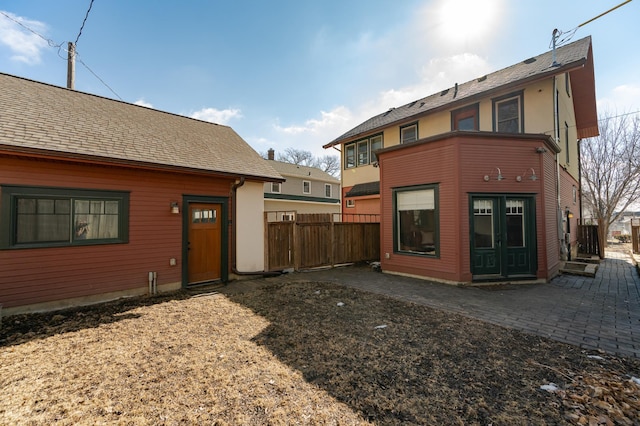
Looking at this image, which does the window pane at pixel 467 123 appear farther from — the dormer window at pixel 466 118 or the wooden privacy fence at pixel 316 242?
the wooden privacy fence at pixel 316 242

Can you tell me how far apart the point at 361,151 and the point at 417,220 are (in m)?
7.47

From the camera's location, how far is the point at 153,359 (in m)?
3.26

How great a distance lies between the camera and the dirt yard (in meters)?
2.29

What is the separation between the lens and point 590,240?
39.2 ft

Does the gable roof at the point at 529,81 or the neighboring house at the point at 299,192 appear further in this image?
the neighboring house at the point at 299,192

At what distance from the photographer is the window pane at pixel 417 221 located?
7.44 m

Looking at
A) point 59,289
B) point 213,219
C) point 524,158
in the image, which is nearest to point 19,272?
point 59,289

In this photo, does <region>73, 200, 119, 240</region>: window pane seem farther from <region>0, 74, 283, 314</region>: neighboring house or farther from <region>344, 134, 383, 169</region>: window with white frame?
<region>344, 134, 383, 169</region>: window with white frame

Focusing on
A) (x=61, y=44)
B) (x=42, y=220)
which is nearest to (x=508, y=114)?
(x=42, y=220)

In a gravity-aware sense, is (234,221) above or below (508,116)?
below

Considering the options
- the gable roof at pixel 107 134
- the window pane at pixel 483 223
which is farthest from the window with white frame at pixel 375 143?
the window pane at pixel 483 223

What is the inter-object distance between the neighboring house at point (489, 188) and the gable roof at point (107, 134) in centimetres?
431

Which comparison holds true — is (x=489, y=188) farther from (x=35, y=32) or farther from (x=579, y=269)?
(x=35, y=32)

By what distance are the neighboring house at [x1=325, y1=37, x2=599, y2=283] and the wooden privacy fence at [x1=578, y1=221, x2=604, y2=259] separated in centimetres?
386
